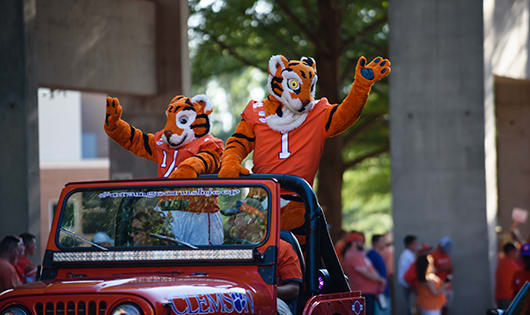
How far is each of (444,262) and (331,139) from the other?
6.44 metres

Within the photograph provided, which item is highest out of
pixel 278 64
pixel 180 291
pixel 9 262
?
pixel 278 64

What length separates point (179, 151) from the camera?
313 inches

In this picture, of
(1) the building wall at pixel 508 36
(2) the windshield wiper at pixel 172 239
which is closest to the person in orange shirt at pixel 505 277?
(1) the building wall at pixel 508 36

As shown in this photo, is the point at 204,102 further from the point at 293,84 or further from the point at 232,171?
the point at 232,171

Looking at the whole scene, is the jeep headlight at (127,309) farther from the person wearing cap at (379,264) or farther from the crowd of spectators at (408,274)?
the person wearing cap at (379,264)

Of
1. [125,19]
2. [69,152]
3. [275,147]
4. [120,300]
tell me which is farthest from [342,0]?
[69,152]

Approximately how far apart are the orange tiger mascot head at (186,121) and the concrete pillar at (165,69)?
893 cm

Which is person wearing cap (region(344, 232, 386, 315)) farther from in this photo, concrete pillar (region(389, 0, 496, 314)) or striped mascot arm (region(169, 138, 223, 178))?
striped mascot arm (region(169, 138, 223, 178))

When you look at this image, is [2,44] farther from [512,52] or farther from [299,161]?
[512,52]

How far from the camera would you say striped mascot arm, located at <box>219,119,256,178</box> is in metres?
6.68

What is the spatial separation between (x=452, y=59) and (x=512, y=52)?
1847 millimetres

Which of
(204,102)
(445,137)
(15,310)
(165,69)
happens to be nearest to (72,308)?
(15,310)

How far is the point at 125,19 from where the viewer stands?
54.3 ft

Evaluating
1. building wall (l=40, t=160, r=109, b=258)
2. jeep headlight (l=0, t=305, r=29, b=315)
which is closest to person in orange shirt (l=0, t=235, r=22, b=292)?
jeep headlight (l=0, t=305, r=29, b=315)
